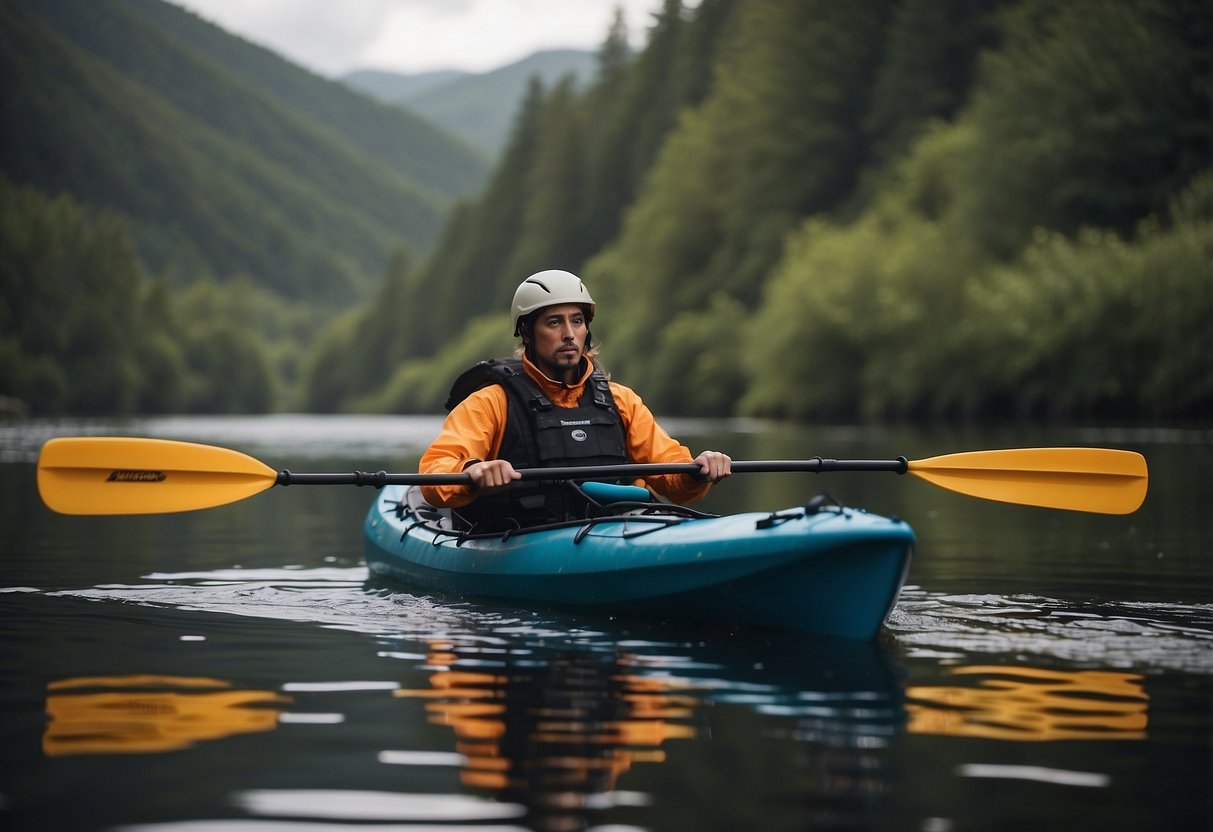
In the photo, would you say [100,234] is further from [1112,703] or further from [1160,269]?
[1112,703]

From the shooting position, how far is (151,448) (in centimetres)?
754

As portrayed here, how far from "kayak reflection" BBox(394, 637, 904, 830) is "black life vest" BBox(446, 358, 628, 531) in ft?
4.56

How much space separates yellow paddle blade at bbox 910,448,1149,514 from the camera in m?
7.52

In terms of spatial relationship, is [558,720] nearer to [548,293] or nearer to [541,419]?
[541,419]

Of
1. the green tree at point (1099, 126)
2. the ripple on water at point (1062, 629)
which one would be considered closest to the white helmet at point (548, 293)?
the ripple on water at point (1062, 629)

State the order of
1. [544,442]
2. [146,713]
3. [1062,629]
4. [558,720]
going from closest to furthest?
[558,720]
[146,713]
[1062,629]
[544,442]

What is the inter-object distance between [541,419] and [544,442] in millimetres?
112

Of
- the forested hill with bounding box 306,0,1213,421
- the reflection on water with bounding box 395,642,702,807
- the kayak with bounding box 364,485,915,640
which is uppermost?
the forested hill with bounding box 306,0,1213,421

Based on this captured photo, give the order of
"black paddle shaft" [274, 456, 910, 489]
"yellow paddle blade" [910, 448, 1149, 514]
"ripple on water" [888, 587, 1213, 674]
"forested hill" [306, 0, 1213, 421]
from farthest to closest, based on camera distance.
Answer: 1. "forested hill" [306, 0, 1213, 421]
2. "yellow paddle blade" [910, 448, 1149, 514]
3. "black paddle shaft" [274, 456, 910, 489]
4. "ripple on water" [888, 587, 1213, 674]

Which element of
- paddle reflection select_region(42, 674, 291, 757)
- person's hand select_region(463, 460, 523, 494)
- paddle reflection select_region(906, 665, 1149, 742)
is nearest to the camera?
paddle reflection select_region(42, 674, 291, 757)

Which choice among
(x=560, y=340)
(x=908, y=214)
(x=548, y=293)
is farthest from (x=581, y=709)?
(x=908, y=214)

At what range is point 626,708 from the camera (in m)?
4.74

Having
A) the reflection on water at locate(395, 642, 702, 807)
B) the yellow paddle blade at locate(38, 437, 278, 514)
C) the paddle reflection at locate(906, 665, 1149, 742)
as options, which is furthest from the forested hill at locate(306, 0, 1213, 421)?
the reflection on water at locate(395, 642, 702, 807)

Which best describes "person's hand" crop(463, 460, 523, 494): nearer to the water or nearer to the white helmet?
the water
